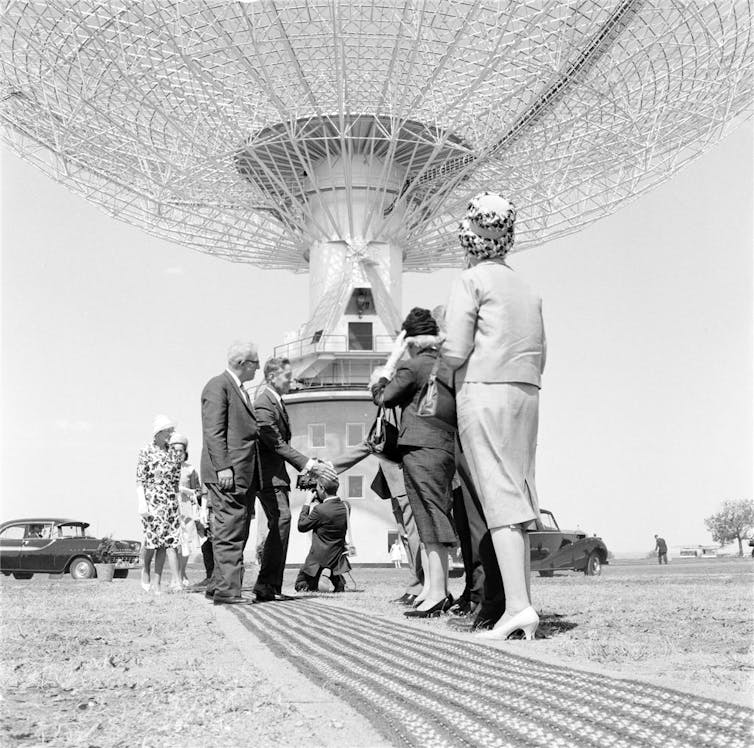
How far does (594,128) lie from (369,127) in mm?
7559

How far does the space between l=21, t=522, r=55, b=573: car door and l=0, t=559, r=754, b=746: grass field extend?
15.0 m

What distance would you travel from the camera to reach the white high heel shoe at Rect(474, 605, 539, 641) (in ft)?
14.4

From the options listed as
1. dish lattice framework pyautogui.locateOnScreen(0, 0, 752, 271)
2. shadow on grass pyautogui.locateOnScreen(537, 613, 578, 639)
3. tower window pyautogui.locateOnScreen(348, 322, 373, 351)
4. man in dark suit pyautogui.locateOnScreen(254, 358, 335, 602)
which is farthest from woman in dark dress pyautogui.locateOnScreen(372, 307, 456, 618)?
tower window pyautogui.locateOnScreen(348, 322, 373, 351)

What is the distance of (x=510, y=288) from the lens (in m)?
4.75

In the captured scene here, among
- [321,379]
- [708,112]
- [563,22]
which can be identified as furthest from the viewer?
[321,379]

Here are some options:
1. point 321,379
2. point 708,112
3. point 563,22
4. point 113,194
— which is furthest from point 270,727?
point 321,379

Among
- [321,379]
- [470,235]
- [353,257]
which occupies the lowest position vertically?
[470,235]

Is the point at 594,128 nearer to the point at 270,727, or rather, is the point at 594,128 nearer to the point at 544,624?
the point at 544,624

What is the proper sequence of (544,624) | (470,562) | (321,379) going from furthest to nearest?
(321,379), (470,562), (544,624)

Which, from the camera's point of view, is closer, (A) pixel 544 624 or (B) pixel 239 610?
(A) pixel 544 624

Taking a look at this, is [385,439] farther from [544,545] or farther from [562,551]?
[562,551]

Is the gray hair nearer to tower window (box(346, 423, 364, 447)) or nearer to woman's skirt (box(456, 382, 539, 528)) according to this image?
woman's skirt (box(456, 382, 539, 528))

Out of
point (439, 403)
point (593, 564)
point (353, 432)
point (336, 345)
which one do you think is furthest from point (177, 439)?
point (353, 432)

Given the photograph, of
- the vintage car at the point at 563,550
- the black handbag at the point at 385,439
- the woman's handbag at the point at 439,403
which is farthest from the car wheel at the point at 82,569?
the woman's handbag at the point at 439,403
